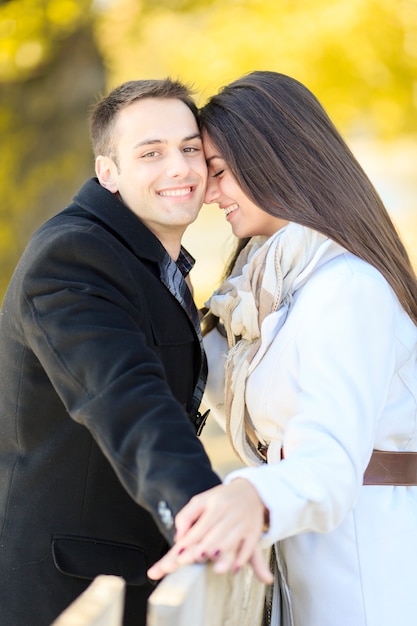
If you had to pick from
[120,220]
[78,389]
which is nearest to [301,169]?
[120,220]

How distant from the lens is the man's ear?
2500mm

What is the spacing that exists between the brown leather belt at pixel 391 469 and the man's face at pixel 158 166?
69 centimetres

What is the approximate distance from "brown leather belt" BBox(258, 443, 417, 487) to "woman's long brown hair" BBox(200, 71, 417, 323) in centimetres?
34

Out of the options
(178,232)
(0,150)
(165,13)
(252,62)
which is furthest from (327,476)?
(252,62)

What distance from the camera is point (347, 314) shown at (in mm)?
1984

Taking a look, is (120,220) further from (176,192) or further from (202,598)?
(202,598)

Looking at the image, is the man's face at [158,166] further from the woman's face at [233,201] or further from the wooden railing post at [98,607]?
the wooden railing post at [98,607]

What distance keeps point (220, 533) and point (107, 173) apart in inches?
51.6

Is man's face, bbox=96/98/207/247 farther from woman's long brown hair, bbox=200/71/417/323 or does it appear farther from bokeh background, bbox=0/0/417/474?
bokeh background, bbox=0/0/417/474

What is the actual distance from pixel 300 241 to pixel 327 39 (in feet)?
14.8

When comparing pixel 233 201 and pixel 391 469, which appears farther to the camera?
pixel 233 201

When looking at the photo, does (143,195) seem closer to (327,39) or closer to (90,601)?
(90,601)

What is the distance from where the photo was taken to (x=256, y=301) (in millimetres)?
2312

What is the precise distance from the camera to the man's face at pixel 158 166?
2.40m
